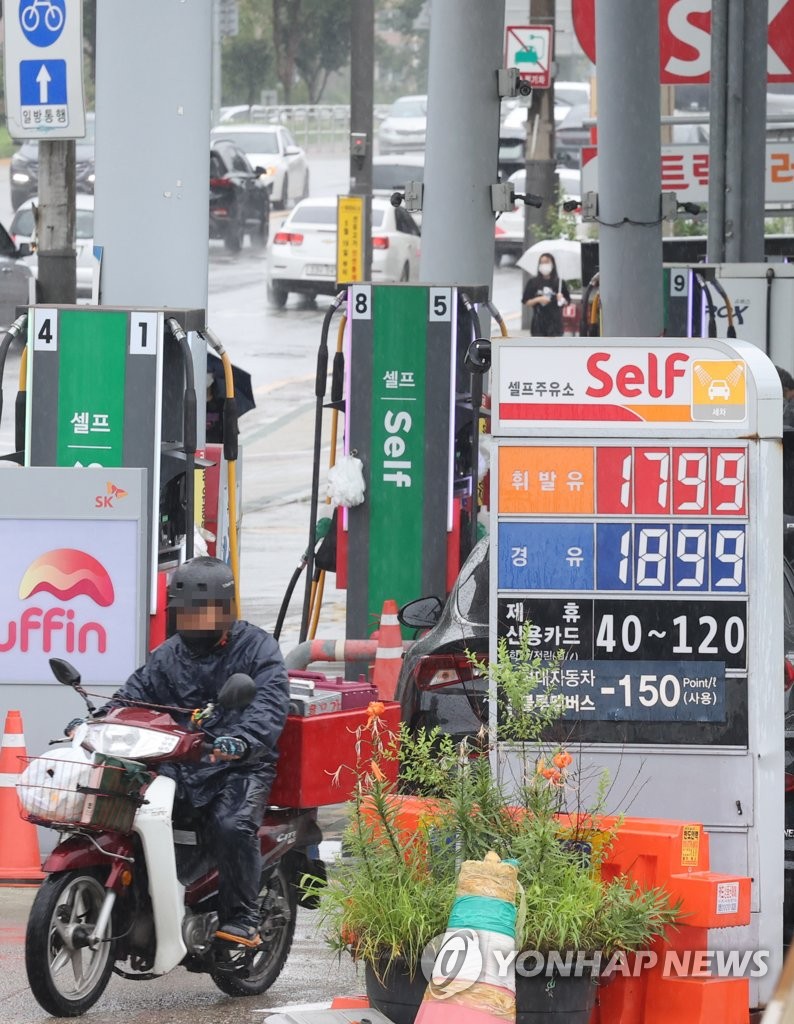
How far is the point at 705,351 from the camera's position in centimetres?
686

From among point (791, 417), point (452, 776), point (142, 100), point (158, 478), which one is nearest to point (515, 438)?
point (452, 776)

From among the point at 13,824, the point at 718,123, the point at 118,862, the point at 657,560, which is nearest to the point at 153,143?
the point at 13,824

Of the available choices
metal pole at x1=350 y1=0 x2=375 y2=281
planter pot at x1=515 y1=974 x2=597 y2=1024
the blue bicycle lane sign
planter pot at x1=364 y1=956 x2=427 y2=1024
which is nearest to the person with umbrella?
metal pole at x1=350 y1=0 x2=375 y2=281

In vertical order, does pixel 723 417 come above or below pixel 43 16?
below

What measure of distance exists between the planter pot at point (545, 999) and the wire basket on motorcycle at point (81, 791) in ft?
5.12

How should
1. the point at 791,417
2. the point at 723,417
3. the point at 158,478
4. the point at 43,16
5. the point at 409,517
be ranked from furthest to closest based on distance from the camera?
1. the point at 791,417
2. the point at 409,517
3. the point at 43,16
4. the point at 158,478
5. the point at 723,417

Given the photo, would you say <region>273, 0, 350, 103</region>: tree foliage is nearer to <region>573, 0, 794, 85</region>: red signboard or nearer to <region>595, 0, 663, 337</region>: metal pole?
<region>573, 0, 794, 85</region>: red signboard

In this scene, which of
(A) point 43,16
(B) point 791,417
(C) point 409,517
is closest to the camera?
(A) point 43,16

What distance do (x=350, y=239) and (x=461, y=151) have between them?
16943mm

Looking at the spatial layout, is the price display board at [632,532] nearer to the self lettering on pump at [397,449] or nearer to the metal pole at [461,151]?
the self lettering on pump at [397,449]

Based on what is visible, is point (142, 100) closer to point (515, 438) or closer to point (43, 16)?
point (43, 16)

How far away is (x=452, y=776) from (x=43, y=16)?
20.7 feet

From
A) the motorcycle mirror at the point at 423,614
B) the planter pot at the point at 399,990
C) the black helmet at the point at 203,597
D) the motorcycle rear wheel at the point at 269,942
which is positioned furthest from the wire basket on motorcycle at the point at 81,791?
the motorcycle mirror at the point at 423,614

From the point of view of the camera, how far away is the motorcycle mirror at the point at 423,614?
29.6 feet
